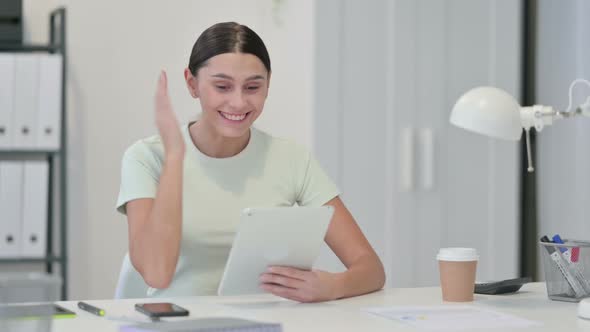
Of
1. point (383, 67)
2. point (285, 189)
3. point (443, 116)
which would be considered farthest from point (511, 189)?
point (285, 189)

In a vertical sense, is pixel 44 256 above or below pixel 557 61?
below

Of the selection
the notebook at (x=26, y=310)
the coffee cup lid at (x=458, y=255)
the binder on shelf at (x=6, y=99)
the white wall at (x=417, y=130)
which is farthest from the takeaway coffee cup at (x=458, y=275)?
the binder on shelf at (x=6, y=99)

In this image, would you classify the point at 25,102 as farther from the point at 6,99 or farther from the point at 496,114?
the point at 496,114

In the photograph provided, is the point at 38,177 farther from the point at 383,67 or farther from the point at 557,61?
the point at 557,61

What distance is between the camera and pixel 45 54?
3354mm

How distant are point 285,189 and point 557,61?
157cm

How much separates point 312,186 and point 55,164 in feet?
5.04

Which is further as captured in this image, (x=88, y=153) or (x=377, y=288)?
(x=88, y=153)

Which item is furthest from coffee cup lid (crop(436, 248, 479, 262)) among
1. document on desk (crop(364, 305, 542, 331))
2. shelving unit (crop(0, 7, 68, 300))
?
shelving unit (crop(0, 7, 68, 300))

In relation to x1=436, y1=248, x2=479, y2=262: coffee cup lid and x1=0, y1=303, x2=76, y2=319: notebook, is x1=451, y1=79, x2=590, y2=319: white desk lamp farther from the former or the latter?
x1=0, y1=303, x2=76, y2=319: notebook

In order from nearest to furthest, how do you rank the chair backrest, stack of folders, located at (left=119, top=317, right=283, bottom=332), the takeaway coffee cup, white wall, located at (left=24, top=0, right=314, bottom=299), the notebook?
1. the notebook
2. stack of folders, located at (left=119, top=317, right=283, bottom=332)
3. the takeaway coffee cup
4. the chair backrest
5. white wall, located at (left=24, top=0, right=314, bottom=299)

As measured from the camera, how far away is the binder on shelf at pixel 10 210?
10.5 feet

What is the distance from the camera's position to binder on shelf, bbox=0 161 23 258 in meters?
3.21

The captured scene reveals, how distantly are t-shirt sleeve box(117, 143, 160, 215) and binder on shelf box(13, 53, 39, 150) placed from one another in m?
1.28
